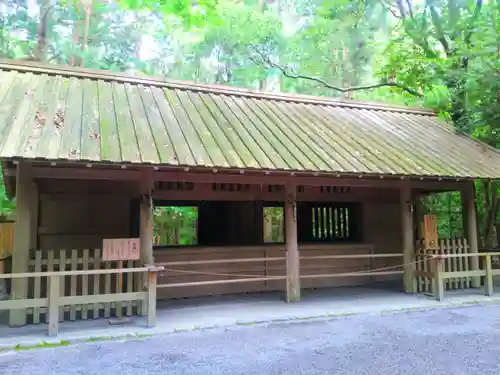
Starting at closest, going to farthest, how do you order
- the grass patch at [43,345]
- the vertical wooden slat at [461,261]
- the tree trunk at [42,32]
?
1. the grass patch at [43,345]
2. the vertical wooden slat at [461,261]
3. the tree trunk at [42,32]

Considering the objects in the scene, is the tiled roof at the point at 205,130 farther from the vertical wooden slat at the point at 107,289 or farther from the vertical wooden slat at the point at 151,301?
the vertical wooden slat at the point at 107,289

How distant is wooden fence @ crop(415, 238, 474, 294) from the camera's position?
26.7 ft

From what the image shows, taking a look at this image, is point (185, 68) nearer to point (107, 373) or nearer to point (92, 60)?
point (92, 60)

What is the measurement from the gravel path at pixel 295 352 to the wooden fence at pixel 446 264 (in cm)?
203

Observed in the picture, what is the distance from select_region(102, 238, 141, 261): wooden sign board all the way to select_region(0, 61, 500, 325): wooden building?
28 centimetres

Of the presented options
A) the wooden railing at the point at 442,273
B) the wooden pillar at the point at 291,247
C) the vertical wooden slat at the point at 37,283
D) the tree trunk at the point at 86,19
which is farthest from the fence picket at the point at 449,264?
the tree trunk at the point at 86,19

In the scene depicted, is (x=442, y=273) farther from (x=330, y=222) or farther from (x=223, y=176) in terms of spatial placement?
(x=223, y=176)

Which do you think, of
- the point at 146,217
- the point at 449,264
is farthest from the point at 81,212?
the point at 449,264

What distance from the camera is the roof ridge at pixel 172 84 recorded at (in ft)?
26.2

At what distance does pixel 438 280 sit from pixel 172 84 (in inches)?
271

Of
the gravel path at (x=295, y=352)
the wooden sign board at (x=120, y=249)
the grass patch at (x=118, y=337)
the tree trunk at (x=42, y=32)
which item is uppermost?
the tree trunk at (x=42, y=32)

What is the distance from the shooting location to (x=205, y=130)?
7328 mm

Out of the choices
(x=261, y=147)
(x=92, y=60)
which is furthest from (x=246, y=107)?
(x=92, y=60)

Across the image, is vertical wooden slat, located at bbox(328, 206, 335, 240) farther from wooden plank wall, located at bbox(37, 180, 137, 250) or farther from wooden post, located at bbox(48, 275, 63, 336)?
wooden post, located at bbox(48, 275, 63, 336)
